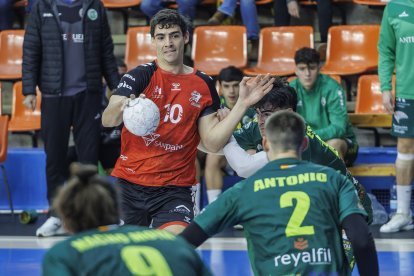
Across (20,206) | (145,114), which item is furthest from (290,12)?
(145,114)

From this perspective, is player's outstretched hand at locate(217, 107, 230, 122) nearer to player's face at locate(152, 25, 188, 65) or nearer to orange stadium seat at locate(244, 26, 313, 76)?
player's face at locate(152, 25, 188, 65)

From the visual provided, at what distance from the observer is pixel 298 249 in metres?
3.98

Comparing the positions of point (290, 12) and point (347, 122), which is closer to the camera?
point (347, 122)

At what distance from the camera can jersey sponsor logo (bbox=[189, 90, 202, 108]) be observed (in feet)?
18.4

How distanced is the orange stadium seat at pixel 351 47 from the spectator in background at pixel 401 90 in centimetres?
222

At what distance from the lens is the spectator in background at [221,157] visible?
892 cm

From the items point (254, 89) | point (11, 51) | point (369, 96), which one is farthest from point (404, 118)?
point (11, 51)

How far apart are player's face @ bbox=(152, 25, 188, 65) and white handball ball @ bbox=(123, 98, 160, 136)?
544 mm

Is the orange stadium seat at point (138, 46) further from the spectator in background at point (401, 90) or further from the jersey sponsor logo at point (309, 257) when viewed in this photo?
the jersey sponsor logo at point (309, 257)

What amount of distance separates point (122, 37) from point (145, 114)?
694 cm

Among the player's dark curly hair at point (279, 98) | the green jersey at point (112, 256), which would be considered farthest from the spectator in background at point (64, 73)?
the green jersey at point (112, 256)

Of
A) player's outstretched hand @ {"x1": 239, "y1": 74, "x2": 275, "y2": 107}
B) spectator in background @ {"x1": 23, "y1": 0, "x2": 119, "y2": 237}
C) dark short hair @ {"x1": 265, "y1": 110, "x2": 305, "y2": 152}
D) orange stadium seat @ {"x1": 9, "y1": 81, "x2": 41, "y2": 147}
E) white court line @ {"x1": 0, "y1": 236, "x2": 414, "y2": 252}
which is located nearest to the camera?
dark short hair @ {"x1": 265, "y1": 110, "x2": 305, "y2": 152}

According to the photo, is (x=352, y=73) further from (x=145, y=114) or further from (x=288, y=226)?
(x=288, y=226)

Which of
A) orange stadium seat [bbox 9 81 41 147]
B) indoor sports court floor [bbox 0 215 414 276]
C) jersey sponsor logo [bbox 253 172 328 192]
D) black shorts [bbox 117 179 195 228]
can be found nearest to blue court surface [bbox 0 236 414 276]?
indoor sports court floor [bbox 0 215 414 276]
